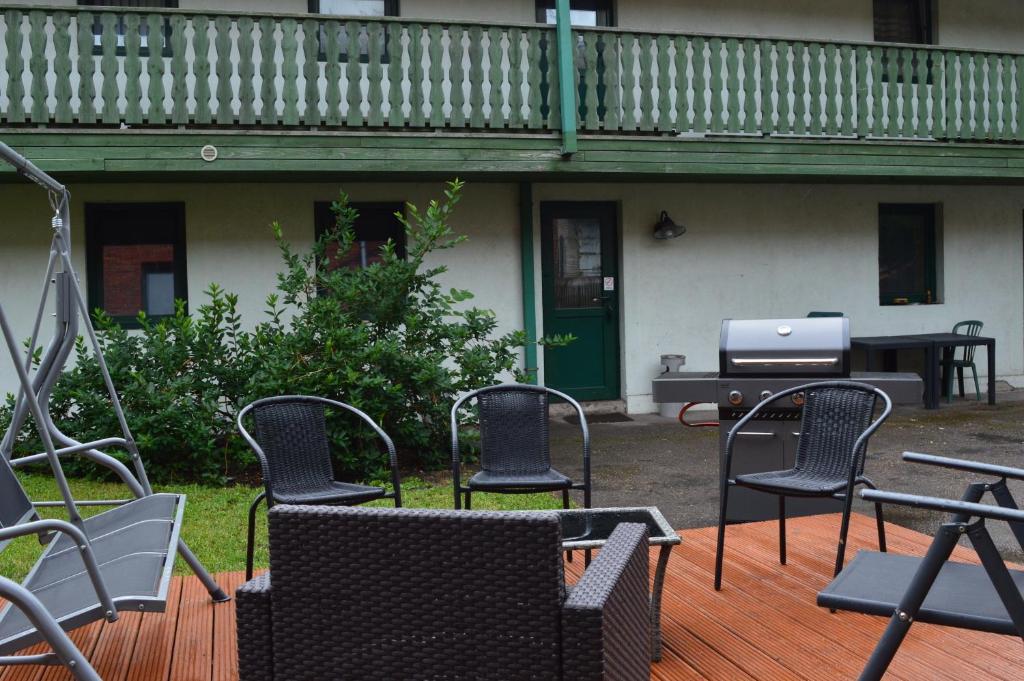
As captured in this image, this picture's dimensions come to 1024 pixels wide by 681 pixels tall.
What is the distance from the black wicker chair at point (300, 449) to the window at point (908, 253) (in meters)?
9.79

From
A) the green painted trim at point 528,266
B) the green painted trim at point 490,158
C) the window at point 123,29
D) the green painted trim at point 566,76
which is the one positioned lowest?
the green painted trim at point 528,266

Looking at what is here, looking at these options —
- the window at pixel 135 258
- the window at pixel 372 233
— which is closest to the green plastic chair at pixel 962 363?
the window at pixel 372 233

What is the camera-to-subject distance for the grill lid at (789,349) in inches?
189

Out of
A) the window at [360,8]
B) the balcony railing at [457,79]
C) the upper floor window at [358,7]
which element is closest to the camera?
the balcony railing at [457,79]

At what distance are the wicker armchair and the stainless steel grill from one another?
2999mm

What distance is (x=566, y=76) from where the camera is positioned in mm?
9523

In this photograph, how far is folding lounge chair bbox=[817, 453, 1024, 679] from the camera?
7.65ft

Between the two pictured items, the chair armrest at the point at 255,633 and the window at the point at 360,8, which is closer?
the chair armrest at the point at 255,633

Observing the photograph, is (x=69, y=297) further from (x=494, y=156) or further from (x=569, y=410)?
(x=569, y=410)

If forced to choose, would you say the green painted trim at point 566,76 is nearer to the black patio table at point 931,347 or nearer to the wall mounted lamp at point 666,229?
the wall mounted lamp at point 666,229

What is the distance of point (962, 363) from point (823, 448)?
27.6ft

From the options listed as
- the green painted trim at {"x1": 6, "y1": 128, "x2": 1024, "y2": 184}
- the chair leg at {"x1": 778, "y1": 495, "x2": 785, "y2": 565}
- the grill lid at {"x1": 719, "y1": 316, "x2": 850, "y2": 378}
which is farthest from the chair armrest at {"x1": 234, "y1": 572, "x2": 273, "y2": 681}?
the green painted trim at {"x1": 6, "y1": 128, "x2": 1024, "y2": 184}

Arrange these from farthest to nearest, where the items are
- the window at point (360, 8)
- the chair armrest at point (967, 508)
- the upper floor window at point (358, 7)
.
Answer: the upper floor window at point (358, 7) < the window at point (360, 8) < the chair armrest at point (967, 508)

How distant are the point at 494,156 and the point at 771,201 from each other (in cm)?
397
